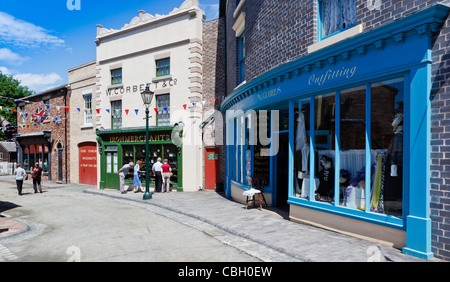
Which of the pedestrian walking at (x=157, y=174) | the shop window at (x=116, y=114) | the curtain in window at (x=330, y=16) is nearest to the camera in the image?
the curtain in window at (x=330, y=16)

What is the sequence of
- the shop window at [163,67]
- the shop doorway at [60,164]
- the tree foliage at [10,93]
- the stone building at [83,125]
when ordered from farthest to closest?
1. the tree foliage at [10,93]
2. the shop doorway at [60,164]
3. the stone building at [83,125]
4. the shop window at [163,67]

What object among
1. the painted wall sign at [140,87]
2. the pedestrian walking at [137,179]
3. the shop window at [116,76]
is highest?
the shop window at [116,76]

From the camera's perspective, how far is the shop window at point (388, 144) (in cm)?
621

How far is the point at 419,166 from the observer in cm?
566

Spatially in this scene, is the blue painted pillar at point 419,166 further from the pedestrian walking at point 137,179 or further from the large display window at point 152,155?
the pedestrian walking at point 137,179

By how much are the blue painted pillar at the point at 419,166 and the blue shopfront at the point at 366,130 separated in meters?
0.02

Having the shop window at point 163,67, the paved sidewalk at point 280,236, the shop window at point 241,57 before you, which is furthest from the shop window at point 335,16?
the shop window at point 163,67

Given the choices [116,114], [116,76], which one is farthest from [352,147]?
[116,76]

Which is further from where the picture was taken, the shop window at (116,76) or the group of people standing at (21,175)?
the shop window at (116,76)

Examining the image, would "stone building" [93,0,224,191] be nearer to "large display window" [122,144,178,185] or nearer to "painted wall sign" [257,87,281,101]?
"large display window" [122,144,178,185]

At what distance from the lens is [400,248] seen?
5984 millimetres

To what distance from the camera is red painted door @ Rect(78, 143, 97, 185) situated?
2164cm
